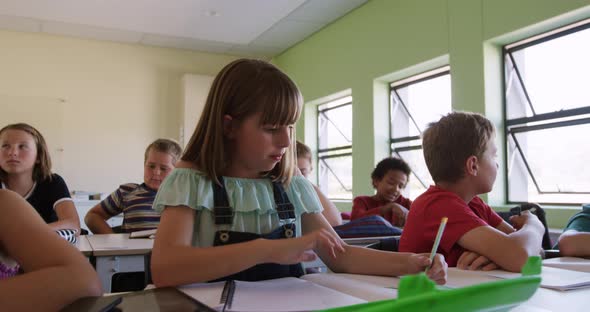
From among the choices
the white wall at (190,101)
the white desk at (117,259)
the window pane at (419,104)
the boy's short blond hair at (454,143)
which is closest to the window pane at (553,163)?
the window pane at (419,104)

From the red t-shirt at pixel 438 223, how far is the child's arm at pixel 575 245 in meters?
0.37

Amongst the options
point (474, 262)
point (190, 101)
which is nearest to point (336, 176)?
point (190, 101)

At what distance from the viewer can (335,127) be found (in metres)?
6.29

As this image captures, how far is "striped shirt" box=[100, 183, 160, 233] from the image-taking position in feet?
10.0

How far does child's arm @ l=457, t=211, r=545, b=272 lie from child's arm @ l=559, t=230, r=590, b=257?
290 mm

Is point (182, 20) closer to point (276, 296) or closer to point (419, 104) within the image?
point (419, 104)

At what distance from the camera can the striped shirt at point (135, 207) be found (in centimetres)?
306

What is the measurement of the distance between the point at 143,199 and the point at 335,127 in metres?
3.55

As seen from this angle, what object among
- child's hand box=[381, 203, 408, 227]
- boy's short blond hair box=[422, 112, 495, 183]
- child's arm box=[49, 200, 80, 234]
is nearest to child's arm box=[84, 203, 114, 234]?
child's arm box=[49, 200, 80, 234]

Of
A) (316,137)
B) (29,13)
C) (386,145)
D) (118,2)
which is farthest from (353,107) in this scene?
(29,13)

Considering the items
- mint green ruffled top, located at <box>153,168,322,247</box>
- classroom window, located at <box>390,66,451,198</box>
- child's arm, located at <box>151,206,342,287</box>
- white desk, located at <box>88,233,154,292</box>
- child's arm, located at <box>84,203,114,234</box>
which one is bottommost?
white desk, located at <box>88,233,154,292</box>

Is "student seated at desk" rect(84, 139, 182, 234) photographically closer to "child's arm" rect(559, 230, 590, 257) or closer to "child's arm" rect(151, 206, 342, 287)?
"child's arm" rect(151, 206, 342, 287)

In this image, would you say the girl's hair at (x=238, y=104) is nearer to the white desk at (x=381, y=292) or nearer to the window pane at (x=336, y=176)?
the white desk at (x=381, y=292)

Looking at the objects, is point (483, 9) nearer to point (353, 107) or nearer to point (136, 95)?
point (353, 107)
